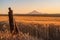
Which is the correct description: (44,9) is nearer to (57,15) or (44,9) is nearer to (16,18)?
(57,15)

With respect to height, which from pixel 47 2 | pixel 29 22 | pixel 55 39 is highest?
pixel 47 2

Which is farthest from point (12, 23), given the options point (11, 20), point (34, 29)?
point (34, 29)

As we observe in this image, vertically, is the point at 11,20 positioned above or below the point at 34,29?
above

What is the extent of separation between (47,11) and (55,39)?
52cm

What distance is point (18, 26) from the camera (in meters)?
4.12

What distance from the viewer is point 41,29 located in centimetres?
409

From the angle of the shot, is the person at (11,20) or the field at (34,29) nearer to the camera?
the field at (34,29)

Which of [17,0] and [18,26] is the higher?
[17,0]

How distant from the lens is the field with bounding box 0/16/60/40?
3.96 metres

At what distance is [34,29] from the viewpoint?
13.5 ft

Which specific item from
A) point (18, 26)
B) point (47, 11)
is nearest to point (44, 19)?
point (47, 11)

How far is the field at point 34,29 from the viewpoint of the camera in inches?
156

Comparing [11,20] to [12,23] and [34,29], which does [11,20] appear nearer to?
[12,23]

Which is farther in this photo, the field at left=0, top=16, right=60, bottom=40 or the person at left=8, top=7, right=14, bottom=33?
the person at left=8, top=7, right=14, bottom=33
